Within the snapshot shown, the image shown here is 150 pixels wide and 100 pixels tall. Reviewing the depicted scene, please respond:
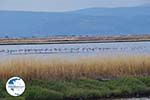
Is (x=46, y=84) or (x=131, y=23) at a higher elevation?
(x=46, y=84)

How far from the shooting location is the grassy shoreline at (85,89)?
13.9m

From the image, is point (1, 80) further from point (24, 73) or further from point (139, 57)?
point (139, 57)

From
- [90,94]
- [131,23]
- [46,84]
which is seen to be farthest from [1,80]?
[131,23]

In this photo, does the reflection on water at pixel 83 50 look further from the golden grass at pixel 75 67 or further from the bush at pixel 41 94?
the bush at pixel 41 94

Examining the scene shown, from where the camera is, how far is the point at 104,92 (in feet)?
48.6

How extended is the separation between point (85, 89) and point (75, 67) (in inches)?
59.9

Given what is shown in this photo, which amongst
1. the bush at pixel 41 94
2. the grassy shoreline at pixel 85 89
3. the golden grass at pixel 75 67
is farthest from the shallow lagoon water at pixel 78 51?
the bush at pixel 41 94

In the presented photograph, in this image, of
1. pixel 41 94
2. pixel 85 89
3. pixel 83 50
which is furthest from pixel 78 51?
pixel 41 94

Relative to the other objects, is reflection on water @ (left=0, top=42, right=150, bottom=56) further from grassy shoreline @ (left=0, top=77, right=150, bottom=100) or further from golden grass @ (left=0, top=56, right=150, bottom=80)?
grassy shoreline @ (left=0, top=77, right=150, bottom=100)

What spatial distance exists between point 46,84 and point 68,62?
1.90 metres

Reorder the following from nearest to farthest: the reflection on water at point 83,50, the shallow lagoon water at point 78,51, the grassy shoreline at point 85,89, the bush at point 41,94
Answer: the bush at point 41,94
the grassy shoreline at point 85,89
the shallow lagoon water at point 78,51
the reflection on water at point 83,50

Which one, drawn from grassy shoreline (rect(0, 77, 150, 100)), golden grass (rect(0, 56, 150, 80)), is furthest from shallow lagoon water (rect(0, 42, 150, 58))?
grassy shoreline (rect(0, 77, 150, 100))

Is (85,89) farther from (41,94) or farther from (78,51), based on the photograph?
(78,51)

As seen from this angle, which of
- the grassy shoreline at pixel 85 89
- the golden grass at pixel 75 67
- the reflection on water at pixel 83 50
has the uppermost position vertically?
the golden grass at pixel 75 67
